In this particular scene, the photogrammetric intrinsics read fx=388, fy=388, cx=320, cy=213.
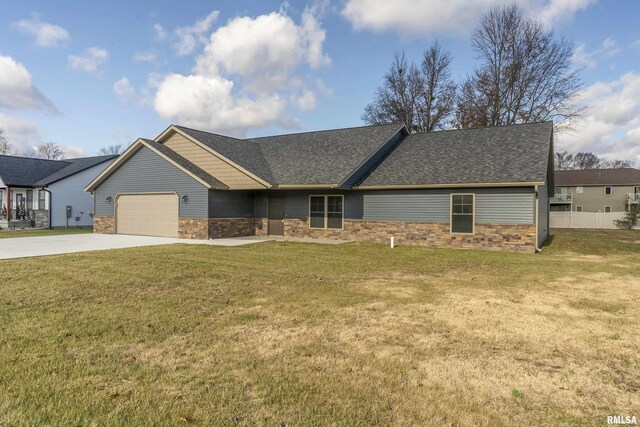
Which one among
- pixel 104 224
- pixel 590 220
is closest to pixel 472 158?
pixel 104 224

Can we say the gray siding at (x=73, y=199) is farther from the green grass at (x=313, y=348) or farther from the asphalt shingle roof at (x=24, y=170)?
the green grass at (x=313, y=348)

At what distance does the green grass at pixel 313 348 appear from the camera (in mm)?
3145

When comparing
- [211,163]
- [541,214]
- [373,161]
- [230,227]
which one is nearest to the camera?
[541,214]

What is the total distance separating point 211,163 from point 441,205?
11.3 m

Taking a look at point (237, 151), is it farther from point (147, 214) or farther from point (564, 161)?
point (564, 161)

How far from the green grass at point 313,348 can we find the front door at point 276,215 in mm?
10804

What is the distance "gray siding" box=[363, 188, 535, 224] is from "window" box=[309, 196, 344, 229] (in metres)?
1.33

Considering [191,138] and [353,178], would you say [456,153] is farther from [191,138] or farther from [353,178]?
[191,138]

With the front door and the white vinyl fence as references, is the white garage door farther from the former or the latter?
the white vinyl fence

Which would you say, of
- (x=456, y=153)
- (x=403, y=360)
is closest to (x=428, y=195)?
(x=456, y=153)

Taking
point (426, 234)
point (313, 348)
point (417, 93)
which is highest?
point (417, 93)

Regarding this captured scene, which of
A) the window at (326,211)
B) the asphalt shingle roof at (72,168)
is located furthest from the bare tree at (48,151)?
the window at (326,211)

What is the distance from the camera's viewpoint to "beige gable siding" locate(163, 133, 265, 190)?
1858cm

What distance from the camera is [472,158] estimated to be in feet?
55.8
